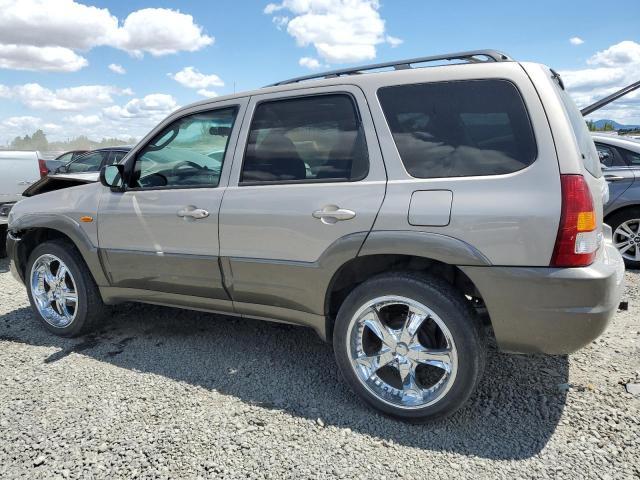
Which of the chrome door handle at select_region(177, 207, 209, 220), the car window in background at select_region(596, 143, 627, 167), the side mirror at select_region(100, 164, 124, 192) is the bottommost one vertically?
the chrome door handle at select_region(177, 207, 209, 220)

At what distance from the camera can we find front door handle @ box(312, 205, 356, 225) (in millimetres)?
2645

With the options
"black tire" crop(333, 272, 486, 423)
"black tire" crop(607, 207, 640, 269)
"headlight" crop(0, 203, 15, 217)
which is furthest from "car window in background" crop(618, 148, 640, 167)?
"headlight" crop(0, 203, 15, 217)

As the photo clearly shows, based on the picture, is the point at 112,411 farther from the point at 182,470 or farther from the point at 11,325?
the point at 11,325

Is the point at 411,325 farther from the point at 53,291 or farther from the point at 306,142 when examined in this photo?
the point at 53,291

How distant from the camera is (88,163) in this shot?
10234 mm

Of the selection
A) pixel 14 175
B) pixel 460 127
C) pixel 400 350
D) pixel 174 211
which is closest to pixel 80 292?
pixel 174 211

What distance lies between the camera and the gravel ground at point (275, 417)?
93.0 inches

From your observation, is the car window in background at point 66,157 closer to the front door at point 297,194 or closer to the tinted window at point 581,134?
the front door at point 297,194

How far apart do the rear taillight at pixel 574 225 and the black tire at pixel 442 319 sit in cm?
51

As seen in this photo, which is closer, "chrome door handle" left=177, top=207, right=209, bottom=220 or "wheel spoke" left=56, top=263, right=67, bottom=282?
"chrome door handle" left=177, top=207, right=209, bottom=220

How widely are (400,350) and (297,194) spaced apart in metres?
1.05

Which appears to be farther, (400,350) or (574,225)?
(400,350)

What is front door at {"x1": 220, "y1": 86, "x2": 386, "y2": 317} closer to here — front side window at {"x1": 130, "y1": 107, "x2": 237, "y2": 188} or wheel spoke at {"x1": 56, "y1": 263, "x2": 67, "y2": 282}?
front side window at {"x1": 130, "y1": 107, "x2": 237, "y2": 188}

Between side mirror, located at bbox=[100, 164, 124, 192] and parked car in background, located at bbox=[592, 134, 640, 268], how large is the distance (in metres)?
5.07
